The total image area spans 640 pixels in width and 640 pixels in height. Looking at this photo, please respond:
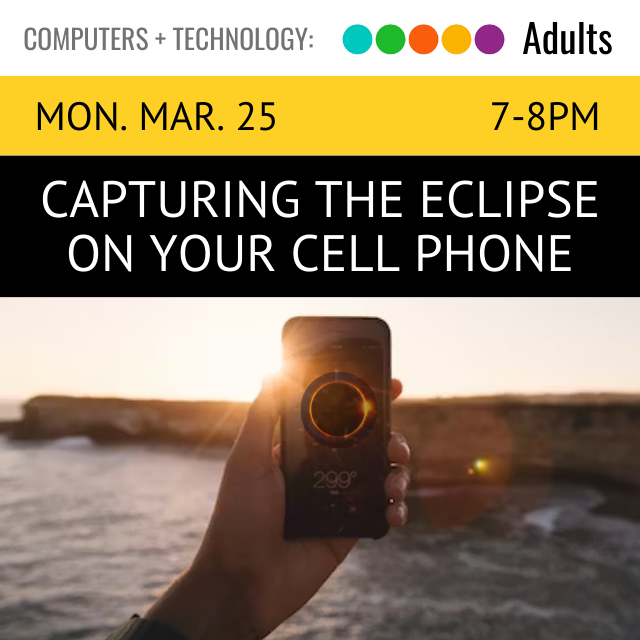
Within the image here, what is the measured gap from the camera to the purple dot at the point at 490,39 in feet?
15.5

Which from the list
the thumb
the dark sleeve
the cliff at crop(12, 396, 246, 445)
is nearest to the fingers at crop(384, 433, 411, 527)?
the thumb

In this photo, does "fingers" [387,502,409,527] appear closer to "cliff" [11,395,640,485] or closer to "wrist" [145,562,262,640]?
"wrist" [145,562,262,640]

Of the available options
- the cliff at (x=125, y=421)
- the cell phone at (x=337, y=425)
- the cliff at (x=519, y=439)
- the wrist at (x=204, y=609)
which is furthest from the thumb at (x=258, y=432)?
the cliff at (x=125, y=421)

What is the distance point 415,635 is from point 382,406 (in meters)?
8.08

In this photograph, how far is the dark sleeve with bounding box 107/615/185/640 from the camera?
1.79 metres

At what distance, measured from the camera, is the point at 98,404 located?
3997cm

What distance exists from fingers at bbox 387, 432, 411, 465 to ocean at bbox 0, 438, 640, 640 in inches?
209

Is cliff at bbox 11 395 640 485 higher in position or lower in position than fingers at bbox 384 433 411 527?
lower

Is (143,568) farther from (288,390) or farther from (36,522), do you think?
(288,390)

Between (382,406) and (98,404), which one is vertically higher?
(382,406)

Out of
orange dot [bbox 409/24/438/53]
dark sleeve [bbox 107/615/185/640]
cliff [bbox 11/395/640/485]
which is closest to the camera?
dark sleeve [bbox 107/615/185/640]

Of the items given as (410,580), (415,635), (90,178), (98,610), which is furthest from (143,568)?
(90,178)

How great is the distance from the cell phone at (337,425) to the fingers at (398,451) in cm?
3

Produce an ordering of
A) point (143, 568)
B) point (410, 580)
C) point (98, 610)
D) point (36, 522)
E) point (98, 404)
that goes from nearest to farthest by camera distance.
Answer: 1. point (98, 610)
2. point (410, 580)
3. point (143, 568)
4. point (36, 522)
5. point (98, 404)
